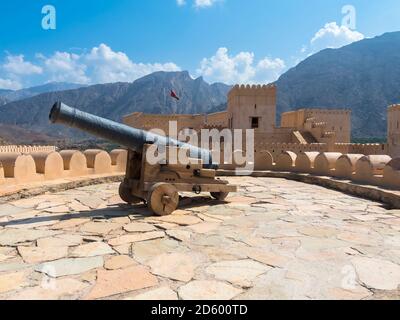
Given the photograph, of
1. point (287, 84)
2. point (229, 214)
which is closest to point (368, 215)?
point (229, 214)

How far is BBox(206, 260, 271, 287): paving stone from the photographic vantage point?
2604 mm

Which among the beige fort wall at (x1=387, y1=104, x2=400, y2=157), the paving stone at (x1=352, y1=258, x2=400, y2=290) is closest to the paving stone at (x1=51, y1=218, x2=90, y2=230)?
the paving stone at (x1=352, y1=258, x2=400, y2=290)

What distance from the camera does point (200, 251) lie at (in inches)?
128

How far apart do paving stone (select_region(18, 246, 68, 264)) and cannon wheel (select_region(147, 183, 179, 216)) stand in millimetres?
1462

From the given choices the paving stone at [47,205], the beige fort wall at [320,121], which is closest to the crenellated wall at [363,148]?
the beige fort wall at [320,121]

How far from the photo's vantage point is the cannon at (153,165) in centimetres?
441

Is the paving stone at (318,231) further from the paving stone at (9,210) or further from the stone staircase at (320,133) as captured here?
the stone staircase at (320,133)

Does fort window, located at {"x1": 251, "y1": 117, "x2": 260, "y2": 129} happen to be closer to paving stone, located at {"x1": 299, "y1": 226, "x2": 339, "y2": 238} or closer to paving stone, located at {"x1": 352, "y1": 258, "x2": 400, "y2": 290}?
paving stone, located at {"x1": 299, "y1": 226, "x2": 339, "y2": 238}

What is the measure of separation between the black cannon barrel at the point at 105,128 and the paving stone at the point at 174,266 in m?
2.08

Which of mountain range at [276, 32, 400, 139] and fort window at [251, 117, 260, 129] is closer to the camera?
fort window at [251, 117, 260, 129]

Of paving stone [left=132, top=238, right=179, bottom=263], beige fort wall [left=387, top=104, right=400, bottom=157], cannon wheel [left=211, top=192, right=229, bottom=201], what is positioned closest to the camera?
paving stone [left=132, top=238, right=179, bottom=263]

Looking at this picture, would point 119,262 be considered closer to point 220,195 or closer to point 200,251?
point 200,251

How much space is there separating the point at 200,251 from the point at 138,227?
1084 mm

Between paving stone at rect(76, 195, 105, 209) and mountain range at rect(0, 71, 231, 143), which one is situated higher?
mountain range at rect(0, 71, 231, 143)
